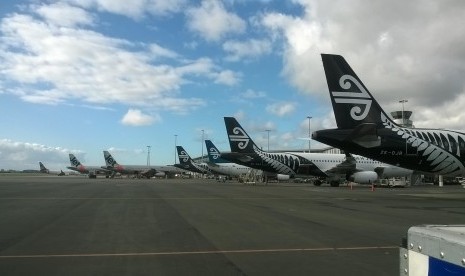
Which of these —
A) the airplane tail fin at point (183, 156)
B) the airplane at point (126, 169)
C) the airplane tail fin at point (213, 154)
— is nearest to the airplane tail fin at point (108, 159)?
the airplane at point (126, 169)

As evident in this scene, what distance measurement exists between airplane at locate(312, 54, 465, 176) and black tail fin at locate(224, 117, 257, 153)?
29.9m

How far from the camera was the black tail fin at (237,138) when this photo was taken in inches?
2106

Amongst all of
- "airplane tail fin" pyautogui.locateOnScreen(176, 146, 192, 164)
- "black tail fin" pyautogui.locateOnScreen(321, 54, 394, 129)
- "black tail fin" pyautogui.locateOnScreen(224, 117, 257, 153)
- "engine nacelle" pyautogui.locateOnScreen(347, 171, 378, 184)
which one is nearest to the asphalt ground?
"black tail fin" pyautogui.locateOnScreen(321, 54, 394, 129)

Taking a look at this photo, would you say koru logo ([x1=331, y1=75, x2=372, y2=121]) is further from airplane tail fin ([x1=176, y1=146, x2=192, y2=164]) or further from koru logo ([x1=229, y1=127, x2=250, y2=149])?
airplane tail fin ([x1=176, y1=146, x2=192, y2=164])

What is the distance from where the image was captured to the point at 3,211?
53.6 feet

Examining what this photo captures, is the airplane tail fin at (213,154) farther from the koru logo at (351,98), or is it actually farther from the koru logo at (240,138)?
the koru logo at (351,98)

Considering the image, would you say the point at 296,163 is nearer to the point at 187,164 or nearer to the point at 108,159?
the point at 187,164

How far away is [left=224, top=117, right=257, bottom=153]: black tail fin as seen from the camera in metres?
53.5

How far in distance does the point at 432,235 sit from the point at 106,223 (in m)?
11.6

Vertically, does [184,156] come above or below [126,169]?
above

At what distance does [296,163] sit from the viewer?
174 ft

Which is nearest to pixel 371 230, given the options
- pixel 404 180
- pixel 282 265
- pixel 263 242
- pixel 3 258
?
pixel 263 242

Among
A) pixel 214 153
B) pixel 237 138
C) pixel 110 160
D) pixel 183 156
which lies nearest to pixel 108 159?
pixel 110 160

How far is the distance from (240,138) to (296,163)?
6960mm
